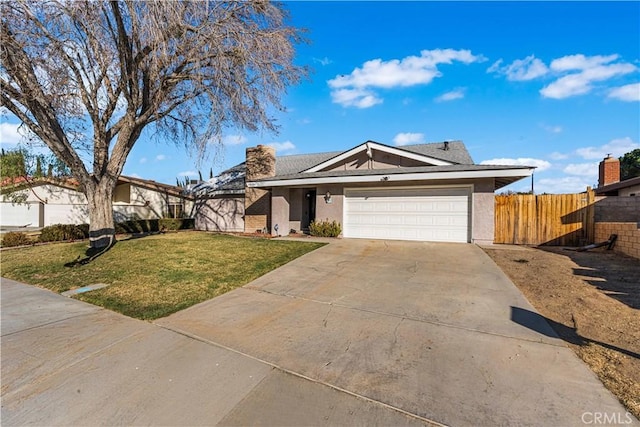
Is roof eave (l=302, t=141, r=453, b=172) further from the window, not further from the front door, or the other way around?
the window

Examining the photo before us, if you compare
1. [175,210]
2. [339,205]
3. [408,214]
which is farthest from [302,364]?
[175,210]

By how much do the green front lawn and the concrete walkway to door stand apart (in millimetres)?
711

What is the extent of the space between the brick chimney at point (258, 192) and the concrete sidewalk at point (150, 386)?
12.3 meters

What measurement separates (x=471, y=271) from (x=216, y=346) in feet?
19.9

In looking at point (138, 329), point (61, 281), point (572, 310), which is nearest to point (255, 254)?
point (61, 281)

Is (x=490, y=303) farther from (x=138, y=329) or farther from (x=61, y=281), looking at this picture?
(x=61, y=281)

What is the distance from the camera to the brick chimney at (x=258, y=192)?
54.5 ft

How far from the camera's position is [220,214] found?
1831 centimetres

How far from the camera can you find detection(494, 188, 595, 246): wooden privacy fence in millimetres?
11031

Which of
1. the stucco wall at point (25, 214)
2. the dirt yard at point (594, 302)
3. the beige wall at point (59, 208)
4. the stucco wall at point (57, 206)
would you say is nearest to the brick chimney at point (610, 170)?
the dirt yard at point (594, 302)

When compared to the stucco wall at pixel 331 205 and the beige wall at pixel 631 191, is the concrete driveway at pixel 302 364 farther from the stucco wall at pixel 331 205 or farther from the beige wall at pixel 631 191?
the beige wall at pixel 631 191

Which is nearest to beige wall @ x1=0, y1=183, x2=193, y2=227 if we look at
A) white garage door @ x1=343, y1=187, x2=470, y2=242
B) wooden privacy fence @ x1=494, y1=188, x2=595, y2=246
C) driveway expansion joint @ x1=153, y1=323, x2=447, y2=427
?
white garage door @ x1=343, y1=187, x2=470, y2=242

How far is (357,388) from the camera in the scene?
9.60 ft

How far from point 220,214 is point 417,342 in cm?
1617
